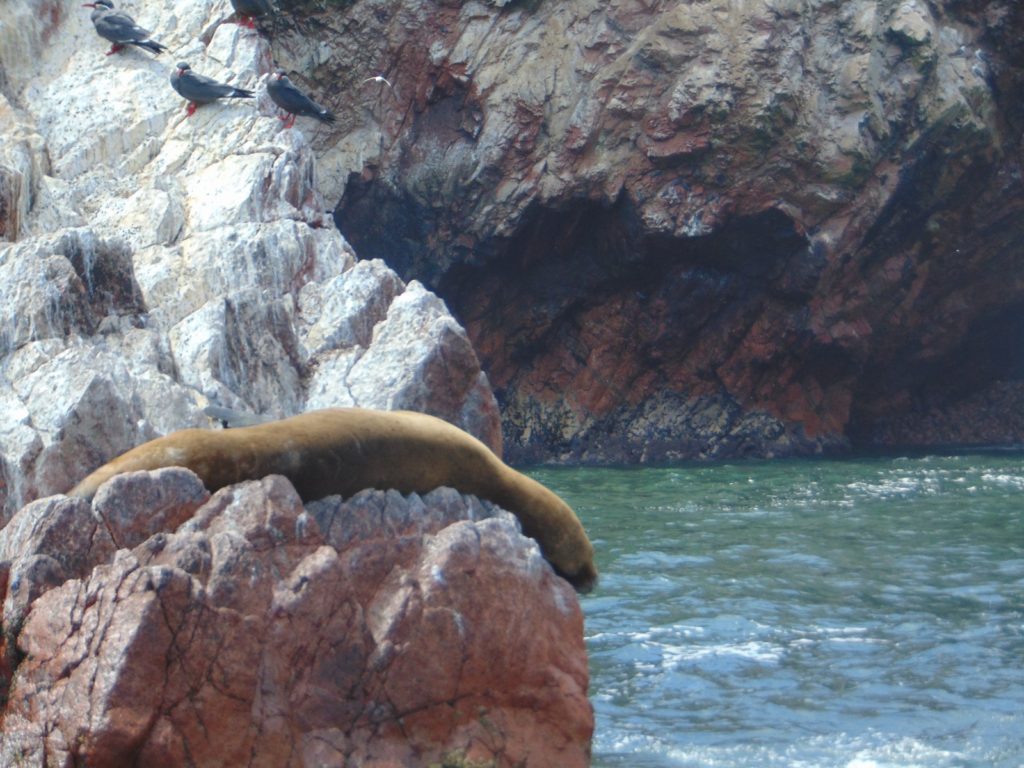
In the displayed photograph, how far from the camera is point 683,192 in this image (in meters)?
15.4

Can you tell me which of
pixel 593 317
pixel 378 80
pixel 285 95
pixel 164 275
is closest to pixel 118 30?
pixel 285 95

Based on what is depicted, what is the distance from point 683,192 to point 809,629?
9.55 metres

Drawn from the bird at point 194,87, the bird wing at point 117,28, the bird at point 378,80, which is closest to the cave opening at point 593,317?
the bird at point 378,80

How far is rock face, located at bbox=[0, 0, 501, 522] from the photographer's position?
6.43 metres

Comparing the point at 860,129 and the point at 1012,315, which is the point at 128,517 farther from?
the point at 1012,315

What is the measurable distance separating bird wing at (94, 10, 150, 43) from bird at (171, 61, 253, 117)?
24.9 inches

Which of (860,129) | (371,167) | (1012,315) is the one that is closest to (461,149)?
(371,167)

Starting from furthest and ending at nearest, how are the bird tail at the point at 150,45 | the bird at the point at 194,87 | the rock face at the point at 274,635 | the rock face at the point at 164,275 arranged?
the bird tail at the point at 150,45, the bird at the point at 194,87, the rock face at the point at 164,275, the rock face at the point at 274,635

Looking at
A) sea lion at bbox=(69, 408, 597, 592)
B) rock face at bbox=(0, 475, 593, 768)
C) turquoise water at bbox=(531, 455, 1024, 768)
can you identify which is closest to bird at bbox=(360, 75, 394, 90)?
turquoise water at bbox=(531, 455, 1024, 768)

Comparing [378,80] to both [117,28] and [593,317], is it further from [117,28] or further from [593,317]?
[117,28]

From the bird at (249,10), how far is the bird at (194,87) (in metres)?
1.86

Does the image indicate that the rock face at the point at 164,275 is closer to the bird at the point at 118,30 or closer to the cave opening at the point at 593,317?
the bird at the point at 118,30

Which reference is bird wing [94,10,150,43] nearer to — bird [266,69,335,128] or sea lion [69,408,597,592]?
bird [266,69,335,128]

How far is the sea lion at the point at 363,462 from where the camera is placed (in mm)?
4207
